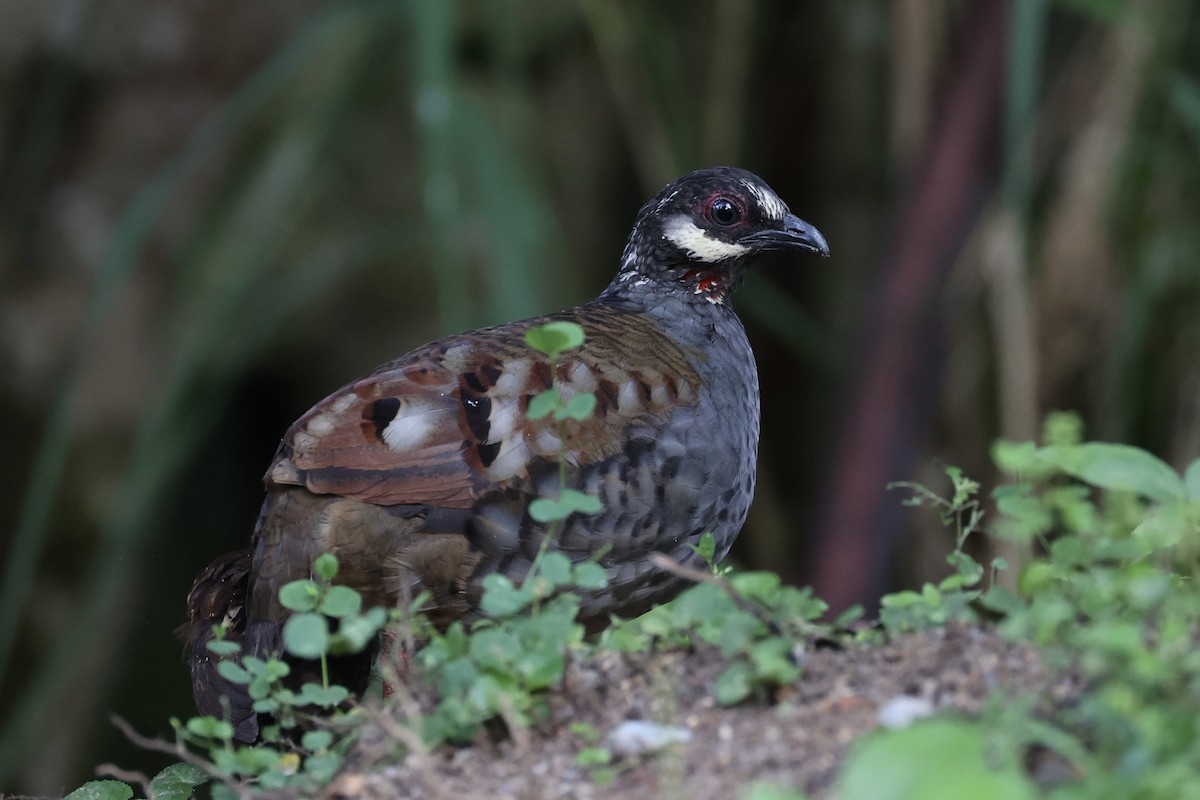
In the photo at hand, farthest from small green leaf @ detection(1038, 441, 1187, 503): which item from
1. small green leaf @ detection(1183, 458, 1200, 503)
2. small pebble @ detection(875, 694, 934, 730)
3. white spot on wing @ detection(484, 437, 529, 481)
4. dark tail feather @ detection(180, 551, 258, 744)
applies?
dark tail feather @ detection(180, 551, 258, 744)

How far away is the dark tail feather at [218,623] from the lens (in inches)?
103

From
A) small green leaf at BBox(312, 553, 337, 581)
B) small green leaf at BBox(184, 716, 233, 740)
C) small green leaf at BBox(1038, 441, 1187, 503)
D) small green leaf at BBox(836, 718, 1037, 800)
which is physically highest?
small green leaf at BBox(1038, 441, 1187, 503)

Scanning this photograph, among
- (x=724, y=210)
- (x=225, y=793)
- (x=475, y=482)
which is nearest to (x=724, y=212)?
(x=724, y=210)

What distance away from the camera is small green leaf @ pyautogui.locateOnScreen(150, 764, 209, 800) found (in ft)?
7.14

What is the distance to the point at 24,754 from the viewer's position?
5625 millimetres

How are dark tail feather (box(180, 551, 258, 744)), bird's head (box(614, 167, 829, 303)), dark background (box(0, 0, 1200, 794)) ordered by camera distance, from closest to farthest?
dark tail feather (box(180, 551, 258, 744))
bird's head (box(614, 167, 829, 303))
dark background (box(0, 0, 1200, 794))

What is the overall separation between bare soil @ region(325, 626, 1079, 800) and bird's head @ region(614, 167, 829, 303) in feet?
5.04

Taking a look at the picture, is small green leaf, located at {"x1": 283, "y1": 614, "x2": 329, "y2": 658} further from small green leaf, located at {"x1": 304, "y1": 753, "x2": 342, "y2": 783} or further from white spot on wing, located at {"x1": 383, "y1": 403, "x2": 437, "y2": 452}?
white spot on wing, located at {"x1": 383, "y1": 403, "x2": 437, "y2": 452}

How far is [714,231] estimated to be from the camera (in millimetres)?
3418

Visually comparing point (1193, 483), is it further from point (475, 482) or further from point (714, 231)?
point (714, 231)

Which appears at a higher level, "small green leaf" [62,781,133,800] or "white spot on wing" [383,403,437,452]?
"white spot on wing" [383,403,437,452]

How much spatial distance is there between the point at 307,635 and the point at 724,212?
1833 mm

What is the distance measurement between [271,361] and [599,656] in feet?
13.9

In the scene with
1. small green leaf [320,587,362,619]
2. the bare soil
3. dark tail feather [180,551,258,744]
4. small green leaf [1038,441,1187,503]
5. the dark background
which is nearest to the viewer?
the bare soil
